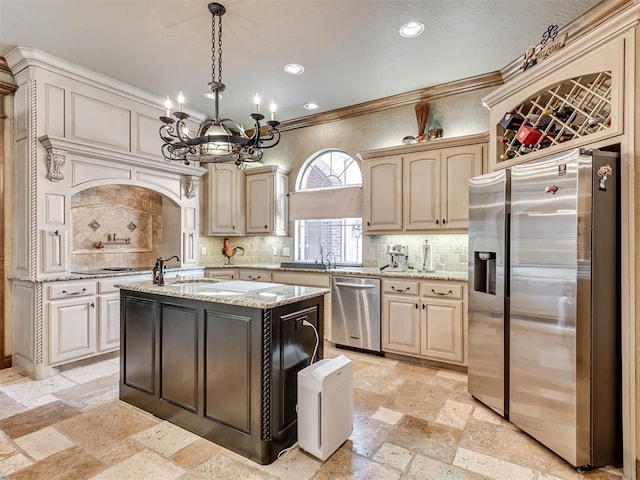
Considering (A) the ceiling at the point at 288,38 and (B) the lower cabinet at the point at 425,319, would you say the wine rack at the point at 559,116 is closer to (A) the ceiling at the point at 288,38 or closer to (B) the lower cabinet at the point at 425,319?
(A) the ceiling at the point at 288,38

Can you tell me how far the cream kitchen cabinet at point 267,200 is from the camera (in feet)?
16.9

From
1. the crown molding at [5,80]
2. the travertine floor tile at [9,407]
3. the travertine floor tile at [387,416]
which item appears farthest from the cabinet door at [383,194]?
the crown molding at [5,80]

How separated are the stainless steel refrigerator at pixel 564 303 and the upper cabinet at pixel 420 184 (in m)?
1.16

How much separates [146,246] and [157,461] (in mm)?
3392

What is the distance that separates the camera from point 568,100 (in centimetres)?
239

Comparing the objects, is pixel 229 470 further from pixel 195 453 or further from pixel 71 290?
pixel 71 290

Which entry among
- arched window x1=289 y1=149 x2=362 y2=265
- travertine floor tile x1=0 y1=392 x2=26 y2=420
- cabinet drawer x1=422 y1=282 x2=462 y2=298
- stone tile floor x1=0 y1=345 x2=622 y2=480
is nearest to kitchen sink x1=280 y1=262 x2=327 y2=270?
arched window x1=289 y1=149 x2=362 y2=265

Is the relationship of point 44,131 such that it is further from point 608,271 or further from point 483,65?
point 608,271

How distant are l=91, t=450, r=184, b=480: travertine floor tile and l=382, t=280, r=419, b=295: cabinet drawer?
8.21 ft

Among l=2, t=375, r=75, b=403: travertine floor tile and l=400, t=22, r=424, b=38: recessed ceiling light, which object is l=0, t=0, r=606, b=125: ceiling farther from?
l=2, t=375, r=75, b=403: travertine floor tile

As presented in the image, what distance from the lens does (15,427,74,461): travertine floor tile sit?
7.21 ft

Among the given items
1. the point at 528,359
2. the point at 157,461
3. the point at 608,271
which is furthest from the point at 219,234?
→ the point at 608,271

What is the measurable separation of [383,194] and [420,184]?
17.8 inches

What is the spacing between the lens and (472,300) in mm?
2951
